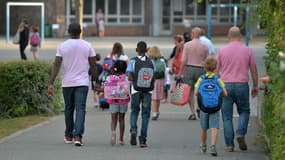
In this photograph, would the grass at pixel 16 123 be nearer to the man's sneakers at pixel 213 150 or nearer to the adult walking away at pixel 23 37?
the man's sneakers at pixel 213 150

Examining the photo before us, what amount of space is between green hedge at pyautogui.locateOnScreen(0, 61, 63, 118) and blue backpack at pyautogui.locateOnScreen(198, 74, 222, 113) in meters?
5.38

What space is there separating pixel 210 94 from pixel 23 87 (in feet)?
18.3

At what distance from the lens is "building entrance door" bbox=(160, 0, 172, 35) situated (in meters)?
56.0

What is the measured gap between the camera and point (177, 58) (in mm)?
15859

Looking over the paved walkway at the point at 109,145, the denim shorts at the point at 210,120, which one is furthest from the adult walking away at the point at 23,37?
the denim shorts at the point at 210,120

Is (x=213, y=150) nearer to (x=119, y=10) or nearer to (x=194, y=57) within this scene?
(x=194, y=57)

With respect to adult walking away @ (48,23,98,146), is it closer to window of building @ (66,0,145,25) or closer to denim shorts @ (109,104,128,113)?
denim shorts @ (109,104,128,113)

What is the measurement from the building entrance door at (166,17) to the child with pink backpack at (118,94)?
147 feet

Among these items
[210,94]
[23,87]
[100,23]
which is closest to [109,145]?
[210,94]

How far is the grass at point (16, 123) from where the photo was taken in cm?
1280

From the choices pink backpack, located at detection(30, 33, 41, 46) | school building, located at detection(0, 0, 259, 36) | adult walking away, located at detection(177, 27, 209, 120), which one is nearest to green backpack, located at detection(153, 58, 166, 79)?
adult walking away, located at detection(177, 27, 209, 120)

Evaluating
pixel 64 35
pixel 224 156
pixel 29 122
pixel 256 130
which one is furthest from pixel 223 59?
pixel 64 35

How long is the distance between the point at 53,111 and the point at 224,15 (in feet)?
137

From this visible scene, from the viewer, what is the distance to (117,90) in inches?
433
